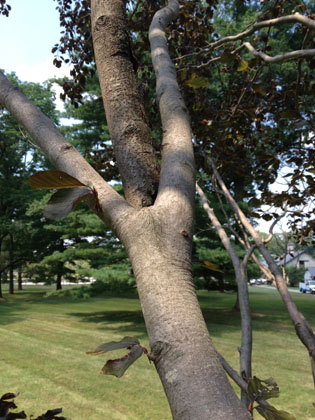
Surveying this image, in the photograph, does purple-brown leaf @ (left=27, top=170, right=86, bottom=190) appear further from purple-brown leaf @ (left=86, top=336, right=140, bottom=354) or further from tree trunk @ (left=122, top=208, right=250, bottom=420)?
purple-brown leaf @ (left=86, top=336, right=140, bottom=354)

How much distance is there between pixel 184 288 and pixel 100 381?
6.47m

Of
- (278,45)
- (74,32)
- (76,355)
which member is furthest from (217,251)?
(74,32)

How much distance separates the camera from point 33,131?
1.06 metres

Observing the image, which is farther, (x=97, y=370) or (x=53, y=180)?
(x=97, y=370)

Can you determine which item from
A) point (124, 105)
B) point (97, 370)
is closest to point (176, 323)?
point (124, 105)

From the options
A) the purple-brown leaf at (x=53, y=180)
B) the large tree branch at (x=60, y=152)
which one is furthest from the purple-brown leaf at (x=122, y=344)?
the purple-brown leaf at (x=53, y=180)

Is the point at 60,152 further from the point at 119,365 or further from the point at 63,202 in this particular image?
the point at 119,365

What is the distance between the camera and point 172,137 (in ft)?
3.24

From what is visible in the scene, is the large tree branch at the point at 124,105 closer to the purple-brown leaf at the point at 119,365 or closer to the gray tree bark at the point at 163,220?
the gray tree bark at the point at 163,220

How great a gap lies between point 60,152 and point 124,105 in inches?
9.6

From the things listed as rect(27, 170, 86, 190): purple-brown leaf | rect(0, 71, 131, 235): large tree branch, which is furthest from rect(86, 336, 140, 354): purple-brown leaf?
rect(27, 170, 86, 190): purple-brown leaf

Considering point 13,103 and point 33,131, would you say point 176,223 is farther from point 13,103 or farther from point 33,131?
point 13,103

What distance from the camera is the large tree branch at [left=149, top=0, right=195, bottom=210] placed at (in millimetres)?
826

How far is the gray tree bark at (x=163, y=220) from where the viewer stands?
1.73 feet
